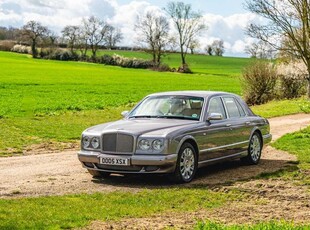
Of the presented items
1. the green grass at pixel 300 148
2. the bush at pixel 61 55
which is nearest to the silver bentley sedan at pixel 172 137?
the green grass at pixel 300 148

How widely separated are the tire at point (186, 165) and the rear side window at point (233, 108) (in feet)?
6.69

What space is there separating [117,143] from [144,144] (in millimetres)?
493

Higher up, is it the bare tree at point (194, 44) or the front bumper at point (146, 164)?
the bare tree at point (194, 44)

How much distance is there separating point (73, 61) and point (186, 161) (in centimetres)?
10412

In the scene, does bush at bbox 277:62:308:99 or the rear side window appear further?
bush at bbox 277:62:308:99

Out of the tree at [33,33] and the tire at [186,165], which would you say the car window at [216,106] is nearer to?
the tire at [186,165]

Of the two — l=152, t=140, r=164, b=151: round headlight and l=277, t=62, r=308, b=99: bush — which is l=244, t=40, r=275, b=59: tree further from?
l=152, t=140, r=164, b=151: round headlight

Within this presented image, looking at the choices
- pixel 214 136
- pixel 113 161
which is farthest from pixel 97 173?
pixel 214 136

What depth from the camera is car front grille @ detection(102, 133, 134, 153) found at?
33.5 ft

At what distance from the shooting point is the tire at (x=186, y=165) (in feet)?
33.8

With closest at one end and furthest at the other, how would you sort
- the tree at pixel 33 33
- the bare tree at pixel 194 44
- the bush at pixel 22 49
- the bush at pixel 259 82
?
the bush at pixel 259 82 < the bare tree at pixel 194 44 < the tree at pixel 33 33 < the bush at pixel 22 49

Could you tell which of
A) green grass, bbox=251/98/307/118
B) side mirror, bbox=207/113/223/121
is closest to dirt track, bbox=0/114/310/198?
side mirror, bbox=207/113/223/121

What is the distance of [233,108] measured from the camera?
12.7 metres

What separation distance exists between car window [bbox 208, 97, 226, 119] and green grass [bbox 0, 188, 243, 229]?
2540 mm
